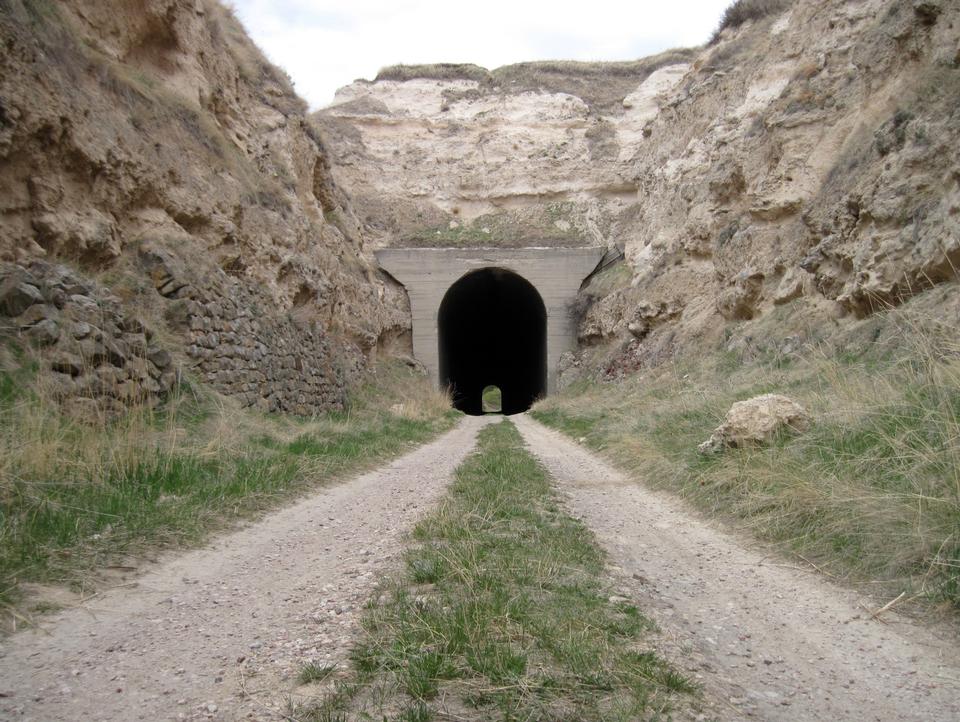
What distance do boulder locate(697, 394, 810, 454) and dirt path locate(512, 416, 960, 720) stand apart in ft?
5.12

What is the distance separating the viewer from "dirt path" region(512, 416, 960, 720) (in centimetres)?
208

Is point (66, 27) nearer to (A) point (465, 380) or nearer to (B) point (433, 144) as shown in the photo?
(B) point (433, 144)

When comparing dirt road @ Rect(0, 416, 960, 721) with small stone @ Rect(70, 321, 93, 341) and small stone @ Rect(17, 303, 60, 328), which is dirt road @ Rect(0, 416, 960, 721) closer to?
small stone @ Rect(70, 321, 93, 341)

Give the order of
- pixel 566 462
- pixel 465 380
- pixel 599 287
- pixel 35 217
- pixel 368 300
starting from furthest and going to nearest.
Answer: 1. pixel 465 380
2. pixel 599 287
3. pixel 368 300
4. pixel 566 462
5. pixel 35 217

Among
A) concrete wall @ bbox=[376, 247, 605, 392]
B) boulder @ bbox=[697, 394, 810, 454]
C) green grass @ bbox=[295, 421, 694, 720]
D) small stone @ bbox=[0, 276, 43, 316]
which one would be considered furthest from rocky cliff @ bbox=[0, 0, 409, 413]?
concrete wall @ bbox=[376, 247, 605, 392]

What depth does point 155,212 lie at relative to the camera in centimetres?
1038

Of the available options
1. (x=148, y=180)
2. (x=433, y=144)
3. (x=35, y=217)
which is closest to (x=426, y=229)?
(x=433, y=144)

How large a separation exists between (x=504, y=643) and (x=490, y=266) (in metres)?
23.0

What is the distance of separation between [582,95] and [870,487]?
3086 cm

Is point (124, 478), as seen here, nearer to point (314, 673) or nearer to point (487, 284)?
point (314, 673)

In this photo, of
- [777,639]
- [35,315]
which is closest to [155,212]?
[35,315]

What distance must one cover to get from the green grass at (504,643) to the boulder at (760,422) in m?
2.69

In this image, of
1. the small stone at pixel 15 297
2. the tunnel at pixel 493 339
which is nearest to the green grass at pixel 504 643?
the small stone at pixel 15 297

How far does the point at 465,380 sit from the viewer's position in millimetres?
34844
